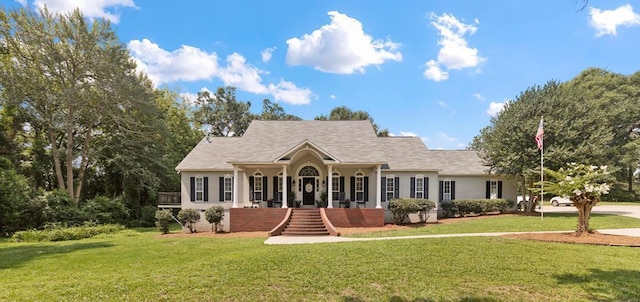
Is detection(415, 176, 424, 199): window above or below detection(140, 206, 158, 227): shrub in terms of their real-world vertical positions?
above

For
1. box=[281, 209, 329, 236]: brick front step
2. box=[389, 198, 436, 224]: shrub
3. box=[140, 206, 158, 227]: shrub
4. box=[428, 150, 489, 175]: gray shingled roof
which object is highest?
box=[428, 150, 489, 175]: gray shingled roof

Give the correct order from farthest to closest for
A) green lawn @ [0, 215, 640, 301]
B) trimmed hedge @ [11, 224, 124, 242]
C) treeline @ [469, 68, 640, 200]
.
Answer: treeline @ [469, 68, 640, 200] < trimmed hedge @ [11, 224, 124, 242] < green lawn @ [0, 215, 640, 301]

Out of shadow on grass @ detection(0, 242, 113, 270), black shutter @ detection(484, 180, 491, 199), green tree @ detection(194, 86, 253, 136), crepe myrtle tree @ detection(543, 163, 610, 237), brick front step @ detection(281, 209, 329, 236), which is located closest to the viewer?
shadow on grass @ detection(0, 242, 113, 270)

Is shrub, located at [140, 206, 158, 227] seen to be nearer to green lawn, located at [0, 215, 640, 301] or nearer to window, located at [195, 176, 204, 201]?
window, located at [195, 176, 204, 201]

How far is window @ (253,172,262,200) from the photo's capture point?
71.3ft

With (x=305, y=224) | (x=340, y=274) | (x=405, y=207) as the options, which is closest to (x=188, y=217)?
(x=305, y=224)

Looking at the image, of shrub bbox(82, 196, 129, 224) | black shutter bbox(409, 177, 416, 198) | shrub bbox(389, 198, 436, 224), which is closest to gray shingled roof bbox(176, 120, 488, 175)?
black shutter bbox(409, 177, 416, 198)

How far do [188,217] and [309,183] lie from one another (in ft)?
24.1

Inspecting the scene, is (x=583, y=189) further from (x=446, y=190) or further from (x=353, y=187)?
(x=353, y=187)

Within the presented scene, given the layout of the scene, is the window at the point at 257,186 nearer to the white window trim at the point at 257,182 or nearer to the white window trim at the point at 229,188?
the white window trim at the point at 257,182

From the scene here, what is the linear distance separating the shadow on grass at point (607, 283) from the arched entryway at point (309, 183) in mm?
15070

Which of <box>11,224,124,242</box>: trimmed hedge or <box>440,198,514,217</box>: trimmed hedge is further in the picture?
<box>440,198,514,217</box>: trimmed hedge

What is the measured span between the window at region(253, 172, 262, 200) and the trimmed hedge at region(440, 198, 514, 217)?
12.0 metres

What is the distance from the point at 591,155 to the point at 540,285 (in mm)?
18537
